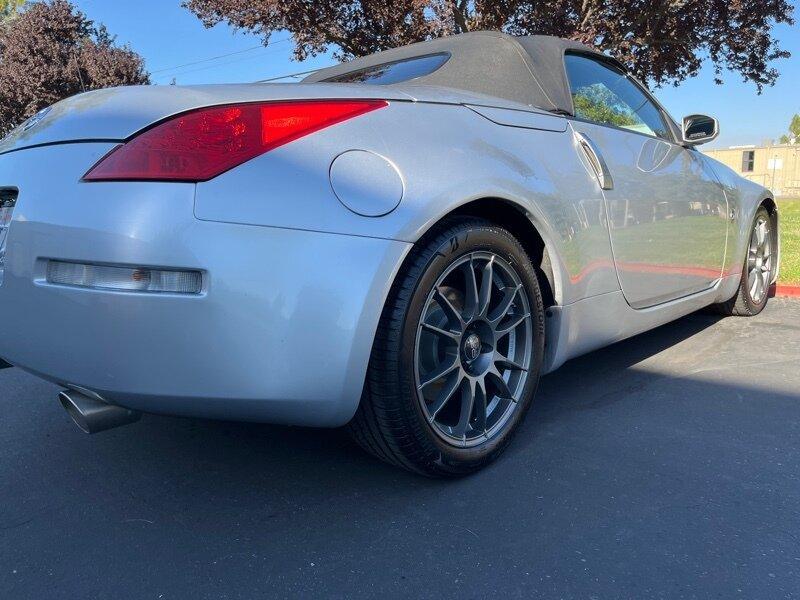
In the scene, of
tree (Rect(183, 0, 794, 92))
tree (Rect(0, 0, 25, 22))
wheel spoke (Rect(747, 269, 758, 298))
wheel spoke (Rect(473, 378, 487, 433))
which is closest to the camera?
wheel spoke (Rect(473, 378, 487, 433))

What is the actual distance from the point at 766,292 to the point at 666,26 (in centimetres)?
756

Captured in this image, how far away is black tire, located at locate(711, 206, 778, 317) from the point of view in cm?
438

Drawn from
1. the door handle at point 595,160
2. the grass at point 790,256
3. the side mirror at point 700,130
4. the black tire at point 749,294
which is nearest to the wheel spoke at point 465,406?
the door handle at point 595,160

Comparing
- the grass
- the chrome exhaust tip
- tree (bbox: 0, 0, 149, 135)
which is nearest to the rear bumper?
the chrome exhaust tip

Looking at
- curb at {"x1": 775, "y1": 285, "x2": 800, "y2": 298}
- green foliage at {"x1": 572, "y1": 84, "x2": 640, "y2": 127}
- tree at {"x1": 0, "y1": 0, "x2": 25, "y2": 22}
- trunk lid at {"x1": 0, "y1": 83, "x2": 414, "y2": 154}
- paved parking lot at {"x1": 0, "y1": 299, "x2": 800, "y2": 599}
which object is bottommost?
paved parking lot at {"x1": 0, "y1": 299, "x2": 800, "y2": 599}

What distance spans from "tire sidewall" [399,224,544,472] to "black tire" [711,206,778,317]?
243 centimetres

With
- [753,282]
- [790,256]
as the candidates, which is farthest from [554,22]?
[753,282]

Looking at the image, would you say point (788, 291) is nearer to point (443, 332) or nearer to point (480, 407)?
point (480, 407)

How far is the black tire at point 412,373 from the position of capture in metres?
1.92

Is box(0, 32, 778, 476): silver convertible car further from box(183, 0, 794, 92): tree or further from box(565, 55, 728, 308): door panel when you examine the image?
box(183, 0, 794, 92): tree

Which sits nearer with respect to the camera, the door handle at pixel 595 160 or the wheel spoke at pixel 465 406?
the wheel spoke at pixel 465 406

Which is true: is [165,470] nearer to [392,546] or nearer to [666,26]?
[392,546]

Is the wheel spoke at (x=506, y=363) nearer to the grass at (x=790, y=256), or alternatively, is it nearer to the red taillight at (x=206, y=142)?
the red taillight at (x=206, y=142)

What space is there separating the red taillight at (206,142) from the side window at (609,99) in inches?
58.7
